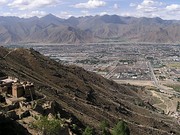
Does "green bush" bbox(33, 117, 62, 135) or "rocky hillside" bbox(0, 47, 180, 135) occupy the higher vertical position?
"green bush" bbox(33, 117, 62, 135)

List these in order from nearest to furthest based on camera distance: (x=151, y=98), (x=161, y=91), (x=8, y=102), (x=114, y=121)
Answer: (x=8, y=102) < (x=114, y=121) < (x=151, y=98) < (x=161, y=91)

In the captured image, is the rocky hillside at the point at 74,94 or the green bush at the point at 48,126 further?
the rocky hillside at the point at 74,94

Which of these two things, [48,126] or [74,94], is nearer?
[48,126]

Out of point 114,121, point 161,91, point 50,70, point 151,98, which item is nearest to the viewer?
point 114,121

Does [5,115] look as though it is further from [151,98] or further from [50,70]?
[151,98]

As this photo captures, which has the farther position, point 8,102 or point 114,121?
point 114,121

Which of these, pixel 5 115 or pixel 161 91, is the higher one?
pixel 5 115

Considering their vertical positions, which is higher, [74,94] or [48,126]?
[48,126]

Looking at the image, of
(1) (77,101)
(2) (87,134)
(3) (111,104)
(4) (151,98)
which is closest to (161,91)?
(4) (151,98)

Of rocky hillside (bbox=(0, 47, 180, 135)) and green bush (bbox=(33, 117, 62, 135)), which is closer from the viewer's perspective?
green bush (bbox=(33, 117, 62, 135))

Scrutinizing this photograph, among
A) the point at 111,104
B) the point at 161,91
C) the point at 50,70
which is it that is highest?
the point at 50,70

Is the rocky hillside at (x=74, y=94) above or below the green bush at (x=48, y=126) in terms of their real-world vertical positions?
below
